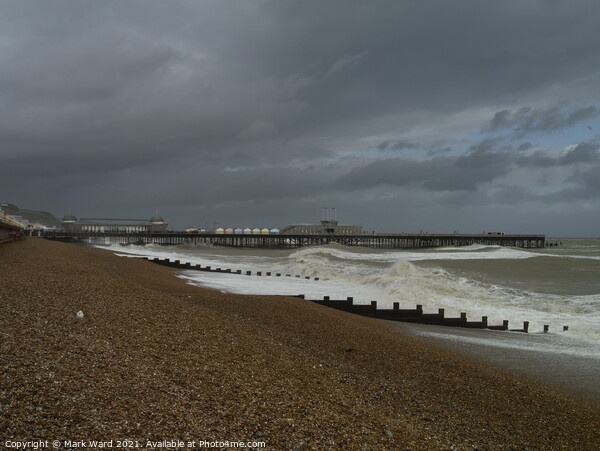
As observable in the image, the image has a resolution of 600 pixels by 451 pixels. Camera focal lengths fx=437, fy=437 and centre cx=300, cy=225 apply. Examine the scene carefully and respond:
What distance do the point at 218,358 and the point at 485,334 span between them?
764 cm

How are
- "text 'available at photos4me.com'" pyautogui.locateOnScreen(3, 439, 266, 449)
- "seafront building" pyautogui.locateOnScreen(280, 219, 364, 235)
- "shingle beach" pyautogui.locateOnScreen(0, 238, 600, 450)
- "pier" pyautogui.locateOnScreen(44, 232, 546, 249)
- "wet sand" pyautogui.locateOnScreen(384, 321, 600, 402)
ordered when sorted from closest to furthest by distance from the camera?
"text 'available at photos4me.com'" pyautogui.locateOnScreen(3, 439, 266, 449)
"shingle beach" pyautogui.locateOnScreen(0, 238, 600, 450)
"wet sand" pyautogui.locateOnScreen(384, 321, 600, 402)
"pier" pyautogui.locateOnScreen(44, 232, 546, 249)
"seafront building" pyautogui.locateOnScreen(280, 219, 364, 235)

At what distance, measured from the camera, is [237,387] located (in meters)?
4.30

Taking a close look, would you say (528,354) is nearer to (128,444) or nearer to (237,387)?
(237,387)

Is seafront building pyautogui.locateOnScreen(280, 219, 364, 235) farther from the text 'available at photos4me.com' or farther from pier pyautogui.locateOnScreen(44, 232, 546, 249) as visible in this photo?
the text 'available at photos4me.com'

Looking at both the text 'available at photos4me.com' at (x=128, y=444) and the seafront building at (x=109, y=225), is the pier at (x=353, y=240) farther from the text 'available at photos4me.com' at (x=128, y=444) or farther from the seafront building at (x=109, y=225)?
the text 'available at photos4me.com' at (x=128, y=444)

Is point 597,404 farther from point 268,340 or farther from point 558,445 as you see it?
point 268,340

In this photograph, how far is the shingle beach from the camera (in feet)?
11.3

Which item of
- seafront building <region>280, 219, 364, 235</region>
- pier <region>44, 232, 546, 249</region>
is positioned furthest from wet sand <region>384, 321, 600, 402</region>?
seafront building <region>280, 219, 364, 235</region>

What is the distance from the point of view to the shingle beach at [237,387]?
3.45 meters

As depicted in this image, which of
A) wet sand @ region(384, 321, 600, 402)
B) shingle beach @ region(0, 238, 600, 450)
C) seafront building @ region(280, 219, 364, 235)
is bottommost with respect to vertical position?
wet sand @ region(384, 321, 600, 402)

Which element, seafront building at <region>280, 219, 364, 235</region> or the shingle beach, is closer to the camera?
the shingle beach

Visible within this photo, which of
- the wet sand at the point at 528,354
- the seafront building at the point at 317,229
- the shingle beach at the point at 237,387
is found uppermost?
the seafront building at the point at 317,229

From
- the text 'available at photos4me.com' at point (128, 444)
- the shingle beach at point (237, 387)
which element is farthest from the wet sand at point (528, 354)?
the text 'available at photos4me.com' at point (128, 444)

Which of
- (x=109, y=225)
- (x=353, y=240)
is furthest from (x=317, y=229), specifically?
(x=109, y=225)
